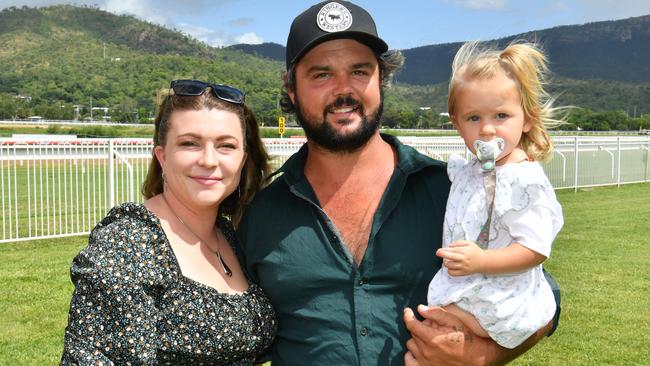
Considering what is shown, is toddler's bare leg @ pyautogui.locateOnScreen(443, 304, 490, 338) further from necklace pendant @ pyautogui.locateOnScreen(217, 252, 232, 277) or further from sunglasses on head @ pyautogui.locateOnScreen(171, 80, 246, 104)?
sunglasses on head @ pyautogui.locateOnScreen(171, 80, 246, 104)

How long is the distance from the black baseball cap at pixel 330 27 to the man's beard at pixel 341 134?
0.87ft

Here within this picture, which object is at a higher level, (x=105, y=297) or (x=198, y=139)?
(x=198, y=139)

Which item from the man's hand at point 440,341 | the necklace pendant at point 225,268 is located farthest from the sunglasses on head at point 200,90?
the man's hand at point 440,341

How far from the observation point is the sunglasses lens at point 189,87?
8.23 ft

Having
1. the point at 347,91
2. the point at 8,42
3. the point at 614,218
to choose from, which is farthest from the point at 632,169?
the point at 8,42

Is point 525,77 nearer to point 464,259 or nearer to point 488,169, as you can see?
point 488,169

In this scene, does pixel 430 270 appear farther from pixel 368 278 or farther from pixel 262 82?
pixel 262 82

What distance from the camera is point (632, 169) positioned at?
21484mm

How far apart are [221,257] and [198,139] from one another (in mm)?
519

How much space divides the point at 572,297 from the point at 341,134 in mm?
5906

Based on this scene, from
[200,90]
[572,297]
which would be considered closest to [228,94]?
[200,90]

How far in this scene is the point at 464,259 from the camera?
2.23 meters

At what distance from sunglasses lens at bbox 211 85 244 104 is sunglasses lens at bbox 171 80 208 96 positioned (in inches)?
2.0

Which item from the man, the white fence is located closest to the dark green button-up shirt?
the man
